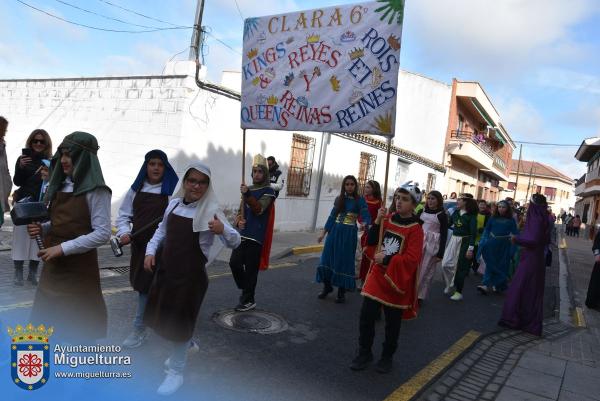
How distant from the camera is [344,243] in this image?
6.34m

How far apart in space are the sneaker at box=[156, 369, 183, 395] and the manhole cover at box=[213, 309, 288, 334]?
1.43 m

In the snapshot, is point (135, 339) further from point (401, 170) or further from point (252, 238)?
point (401, 170)

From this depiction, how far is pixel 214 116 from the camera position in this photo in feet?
33.4

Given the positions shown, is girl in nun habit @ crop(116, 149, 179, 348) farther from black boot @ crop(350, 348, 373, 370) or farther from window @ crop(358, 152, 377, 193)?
window @ crop(358, 152, 377, 193)

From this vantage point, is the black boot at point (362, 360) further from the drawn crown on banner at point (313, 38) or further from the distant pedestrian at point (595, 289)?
the distant pedestrian at point (595, 289)

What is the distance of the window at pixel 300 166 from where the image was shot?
13359 mm

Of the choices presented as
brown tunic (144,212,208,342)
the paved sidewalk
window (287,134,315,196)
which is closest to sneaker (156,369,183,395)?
brown tunic (144,212,208,342)

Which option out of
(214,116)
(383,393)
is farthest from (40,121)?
(383,393)

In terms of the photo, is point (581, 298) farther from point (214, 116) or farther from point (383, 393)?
point (214, 116)

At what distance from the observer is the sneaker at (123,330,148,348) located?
3877 millimetres

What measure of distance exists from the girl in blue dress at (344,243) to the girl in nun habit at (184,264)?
10.4ft

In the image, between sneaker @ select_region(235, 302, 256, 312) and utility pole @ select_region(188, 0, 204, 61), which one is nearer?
sneaker @ select_region(235, 302, 256, 312)

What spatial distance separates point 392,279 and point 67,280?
2.51 meters

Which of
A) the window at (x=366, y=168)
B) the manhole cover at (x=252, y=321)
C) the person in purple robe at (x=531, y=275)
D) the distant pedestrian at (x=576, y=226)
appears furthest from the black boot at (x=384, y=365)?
the distant pedestrian at (x=576, y=226)
